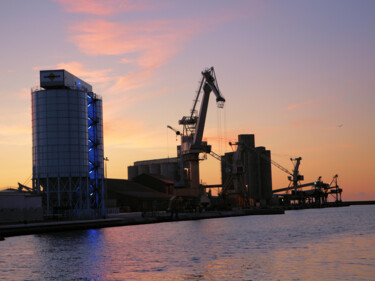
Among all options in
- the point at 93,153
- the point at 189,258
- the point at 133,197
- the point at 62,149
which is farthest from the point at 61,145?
the point at 189,258

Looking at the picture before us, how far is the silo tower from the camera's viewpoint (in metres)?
117

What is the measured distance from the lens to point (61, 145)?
117875 millimetres

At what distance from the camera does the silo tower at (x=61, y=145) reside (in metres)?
117

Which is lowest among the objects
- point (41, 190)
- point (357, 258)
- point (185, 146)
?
point (357, 258)

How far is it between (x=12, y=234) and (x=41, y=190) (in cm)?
3605

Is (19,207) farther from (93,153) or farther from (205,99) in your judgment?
(205,99)

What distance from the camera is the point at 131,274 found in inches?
1816

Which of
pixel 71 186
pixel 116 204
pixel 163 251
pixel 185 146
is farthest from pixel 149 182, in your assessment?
pixel 163 251

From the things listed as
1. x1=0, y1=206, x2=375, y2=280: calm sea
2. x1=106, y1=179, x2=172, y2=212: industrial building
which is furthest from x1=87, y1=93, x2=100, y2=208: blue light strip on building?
x1=0, y1=206, x2=375, y2=280: calm sea

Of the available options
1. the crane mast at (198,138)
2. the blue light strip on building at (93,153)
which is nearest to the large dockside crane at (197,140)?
the crane mast at (198,138)

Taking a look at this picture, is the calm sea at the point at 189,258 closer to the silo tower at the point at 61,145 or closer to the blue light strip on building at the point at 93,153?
the silo tower at the point at 61,145

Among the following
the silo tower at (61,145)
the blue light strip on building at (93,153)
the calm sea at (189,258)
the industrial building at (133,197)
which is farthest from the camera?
the industrial building at (133,197)

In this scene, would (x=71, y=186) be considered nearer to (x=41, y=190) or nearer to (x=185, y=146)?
(x=41, y=190)

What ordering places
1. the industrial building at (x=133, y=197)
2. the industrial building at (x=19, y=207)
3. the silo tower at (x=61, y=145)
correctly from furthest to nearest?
the industrial building at (x=133, y=197)
the silo tower at (x=61, y=145)
the industrial building at (x=19, y=207)
